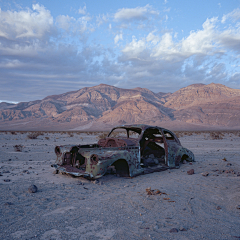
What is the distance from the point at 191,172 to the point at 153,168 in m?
1.26

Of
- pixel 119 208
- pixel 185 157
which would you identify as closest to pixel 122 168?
pixel 119 208

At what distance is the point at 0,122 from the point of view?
11406 centimetres

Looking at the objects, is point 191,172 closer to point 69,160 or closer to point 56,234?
point 69,160

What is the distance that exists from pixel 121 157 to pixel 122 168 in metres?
0.67

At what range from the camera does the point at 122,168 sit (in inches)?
259

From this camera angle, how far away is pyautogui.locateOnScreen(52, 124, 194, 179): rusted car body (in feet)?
18.7

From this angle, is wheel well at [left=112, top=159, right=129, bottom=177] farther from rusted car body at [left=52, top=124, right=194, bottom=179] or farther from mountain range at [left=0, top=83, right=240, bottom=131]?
mountain range at [left=0, top=83, right=240, bottom=131]

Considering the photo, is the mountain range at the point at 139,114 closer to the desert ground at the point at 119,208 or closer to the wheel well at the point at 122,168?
the wheel well at the point at 122,168

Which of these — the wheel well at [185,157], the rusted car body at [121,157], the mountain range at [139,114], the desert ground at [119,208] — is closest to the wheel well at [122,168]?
the rusted car body at [121,157]

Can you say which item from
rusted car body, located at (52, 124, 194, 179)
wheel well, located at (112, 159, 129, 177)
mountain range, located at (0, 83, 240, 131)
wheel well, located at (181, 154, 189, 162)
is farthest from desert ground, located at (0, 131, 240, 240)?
mountain range, located at (0, 83, 240, 131)

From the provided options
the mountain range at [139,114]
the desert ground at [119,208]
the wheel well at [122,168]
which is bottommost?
the desert ground at [119,208]

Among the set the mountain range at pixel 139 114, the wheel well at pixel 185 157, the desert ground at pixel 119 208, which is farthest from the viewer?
the mountain range at pixel 139 114

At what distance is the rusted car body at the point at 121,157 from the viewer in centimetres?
569

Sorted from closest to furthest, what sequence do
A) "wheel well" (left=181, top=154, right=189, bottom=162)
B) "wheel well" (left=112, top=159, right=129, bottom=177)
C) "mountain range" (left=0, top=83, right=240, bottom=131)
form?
"wheel well" (left=112, top=159, right=129, bottom=177) → "wheel well" (left=181, top=154, right=189, bottom=162) → "mountain range" (left=0, top=83, right=240, bottom=131)
